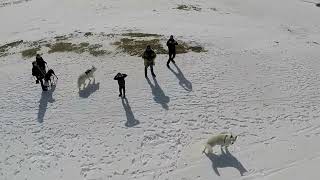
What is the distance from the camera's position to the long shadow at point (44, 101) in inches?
896

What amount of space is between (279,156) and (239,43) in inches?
575

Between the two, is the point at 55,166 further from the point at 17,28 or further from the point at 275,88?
the point at 17,28

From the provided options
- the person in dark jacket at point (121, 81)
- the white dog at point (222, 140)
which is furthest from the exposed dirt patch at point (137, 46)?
the white dog at point (222, 140)

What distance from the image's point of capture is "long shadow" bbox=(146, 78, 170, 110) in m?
23.0

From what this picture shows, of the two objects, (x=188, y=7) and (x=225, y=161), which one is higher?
(x=188, y=7)

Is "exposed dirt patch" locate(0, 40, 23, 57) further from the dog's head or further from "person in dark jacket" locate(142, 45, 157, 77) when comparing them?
the dog's head

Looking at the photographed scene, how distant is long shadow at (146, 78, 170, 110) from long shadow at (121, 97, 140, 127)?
151 centimetres

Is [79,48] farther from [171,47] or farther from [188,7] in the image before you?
[188,7]

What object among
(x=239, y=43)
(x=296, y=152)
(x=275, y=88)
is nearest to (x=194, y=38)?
(x=239, y=43)

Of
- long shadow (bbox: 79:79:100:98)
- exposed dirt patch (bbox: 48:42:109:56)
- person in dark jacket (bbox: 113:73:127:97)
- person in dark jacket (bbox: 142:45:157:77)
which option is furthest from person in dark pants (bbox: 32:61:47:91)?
exposed dirt patch (bbox: 48:42:109:56)

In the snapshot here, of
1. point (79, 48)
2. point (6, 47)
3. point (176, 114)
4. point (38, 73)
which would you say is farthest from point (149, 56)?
point (6, 47)

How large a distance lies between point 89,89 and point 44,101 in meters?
2.50

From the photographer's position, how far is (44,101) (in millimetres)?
24016

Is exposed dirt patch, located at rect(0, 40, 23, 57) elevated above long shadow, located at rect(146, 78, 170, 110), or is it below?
below
